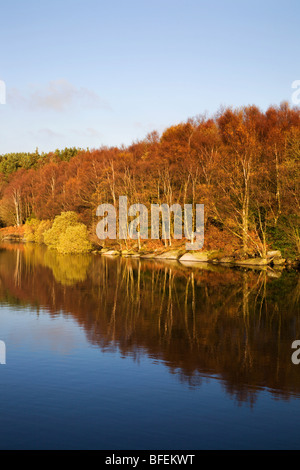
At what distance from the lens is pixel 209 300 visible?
20.4 metres

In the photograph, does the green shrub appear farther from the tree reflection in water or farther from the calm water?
the calm water

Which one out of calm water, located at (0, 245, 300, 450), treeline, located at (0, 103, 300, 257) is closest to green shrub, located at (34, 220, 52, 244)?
treeline, located at (0, 103, 300, 257)

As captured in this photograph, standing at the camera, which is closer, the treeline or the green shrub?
the treeline

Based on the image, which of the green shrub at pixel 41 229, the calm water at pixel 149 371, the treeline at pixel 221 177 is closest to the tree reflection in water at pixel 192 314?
the calm water at pixel 149 371

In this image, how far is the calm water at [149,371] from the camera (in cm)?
763

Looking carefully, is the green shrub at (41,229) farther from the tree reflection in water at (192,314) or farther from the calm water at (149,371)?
the calm water at (149,371)

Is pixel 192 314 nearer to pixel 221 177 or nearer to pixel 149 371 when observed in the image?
pixel 149 371

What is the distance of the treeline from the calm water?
47.7 feet

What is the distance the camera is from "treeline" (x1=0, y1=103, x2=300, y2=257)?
3522 centimetres

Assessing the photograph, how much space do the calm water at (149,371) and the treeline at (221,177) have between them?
47.7 ft

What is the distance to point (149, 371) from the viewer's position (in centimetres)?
1065

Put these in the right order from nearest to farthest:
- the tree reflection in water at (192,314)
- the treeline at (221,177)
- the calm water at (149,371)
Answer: the calm water at (149,371) → the tree reflection in water at (192,314) → the treeline at (221,177)
